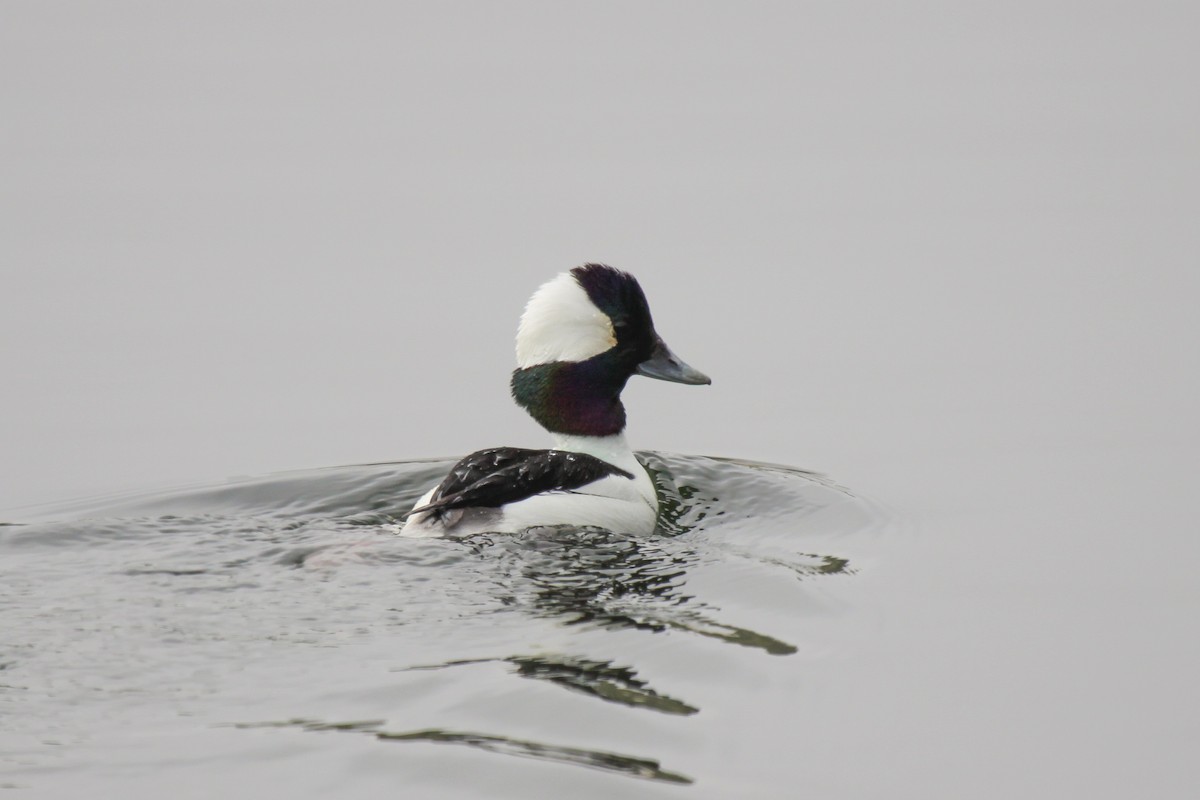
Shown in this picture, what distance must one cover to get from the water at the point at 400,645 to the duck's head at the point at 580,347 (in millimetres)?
905

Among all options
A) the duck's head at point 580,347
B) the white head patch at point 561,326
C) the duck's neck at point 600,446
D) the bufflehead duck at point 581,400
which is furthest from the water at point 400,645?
the white head patch at point 561,326

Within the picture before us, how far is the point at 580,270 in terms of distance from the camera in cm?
966

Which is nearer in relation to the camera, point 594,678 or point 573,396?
point 594,678

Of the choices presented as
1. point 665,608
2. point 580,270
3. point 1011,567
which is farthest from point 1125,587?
point 580,270

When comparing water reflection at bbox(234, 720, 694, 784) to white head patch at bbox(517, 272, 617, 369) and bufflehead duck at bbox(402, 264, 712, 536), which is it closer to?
bufflehead duck at bbox(402, 264, 712, 536)

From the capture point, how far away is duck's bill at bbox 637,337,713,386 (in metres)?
10.1

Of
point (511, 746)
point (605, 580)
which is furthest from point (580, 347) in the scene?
point (511, 746)

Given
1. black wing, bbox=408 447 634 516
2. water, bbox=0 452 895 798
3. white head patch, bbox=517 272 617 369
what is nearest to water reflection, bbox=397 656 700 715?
water, bbox=0 452 895 798

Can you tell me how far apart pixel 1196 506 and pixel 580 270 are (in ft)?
13.5

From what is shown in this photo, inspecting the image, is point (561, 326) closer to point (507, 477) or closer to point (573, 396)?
point (573, 396)

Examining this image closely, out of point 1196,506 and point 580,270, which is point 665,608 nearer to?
point 580,270

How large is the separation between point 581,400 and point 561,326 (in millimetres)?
492

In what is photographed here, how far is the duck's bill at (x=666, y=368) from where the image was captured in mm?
10055

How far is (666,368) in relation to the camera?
1010 centimetres
